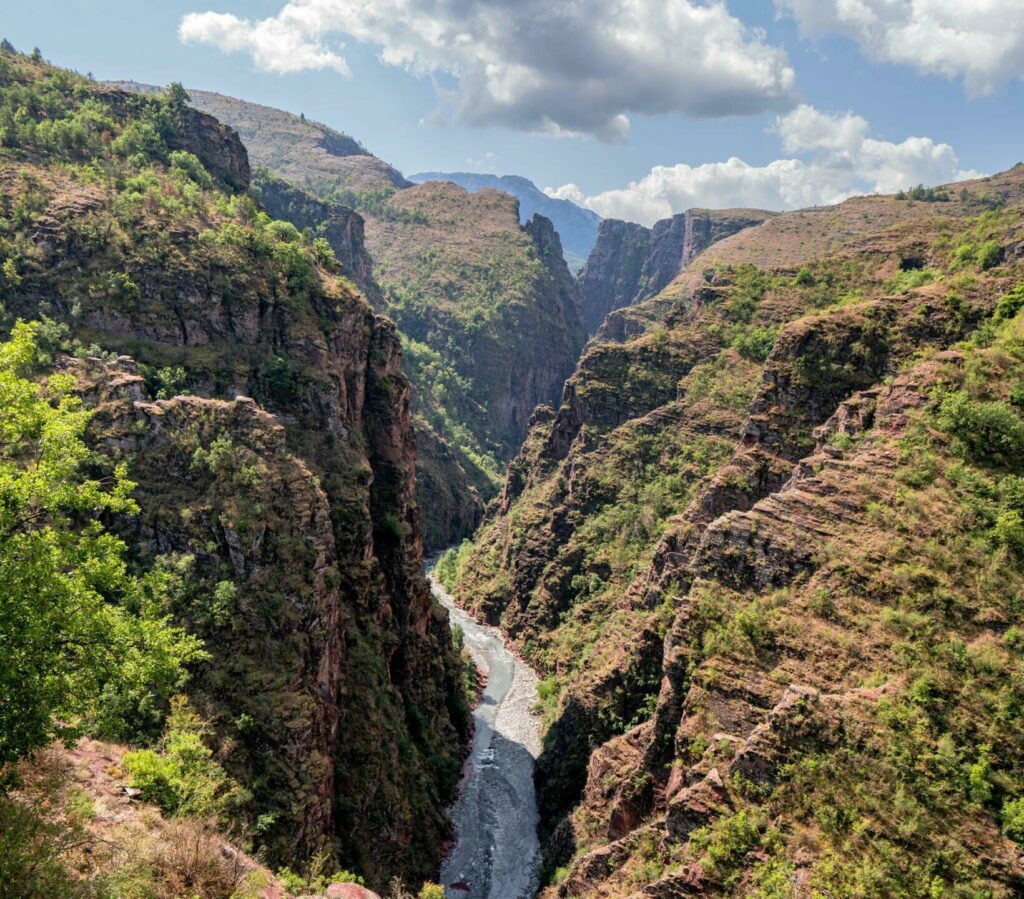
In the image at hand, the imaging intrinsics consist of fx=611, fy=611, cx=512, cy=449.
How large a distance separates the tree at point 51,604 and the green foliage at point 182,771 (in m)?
5.88

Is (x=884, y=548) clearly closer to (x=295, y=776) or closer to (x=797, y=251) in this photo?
(x=295, y=776)

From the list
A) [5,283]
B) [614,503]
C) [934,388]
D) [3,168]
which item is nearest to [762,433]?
[934,388]

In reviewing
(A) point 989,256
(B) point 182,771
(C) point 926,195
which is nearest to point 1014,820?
(B) point 182,771

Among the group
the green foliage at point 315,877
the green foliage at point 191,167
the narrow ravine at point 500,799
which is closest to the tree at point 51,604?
the green foliage at point 315,877

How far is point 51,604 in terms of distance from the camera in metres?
15.0

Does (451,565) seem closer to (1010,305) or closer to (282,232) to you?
(282,232)

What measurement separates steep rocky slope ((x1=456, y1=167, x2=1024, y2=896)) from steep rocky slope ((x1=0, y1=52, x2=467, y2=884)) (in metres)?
15.8

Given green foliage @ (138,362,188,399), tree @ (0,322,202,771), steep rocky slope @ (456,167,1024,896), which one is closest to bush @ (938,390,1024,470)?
steep rocky slope @ (456,167,1024,896)

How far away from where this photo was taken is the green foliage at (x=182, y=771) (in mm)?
21859

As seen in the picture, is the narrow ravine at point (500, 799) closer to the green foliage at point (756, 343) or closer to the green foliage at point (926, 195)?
the green foliage at point (756, 343)

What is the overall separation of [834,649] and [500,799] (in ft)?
126

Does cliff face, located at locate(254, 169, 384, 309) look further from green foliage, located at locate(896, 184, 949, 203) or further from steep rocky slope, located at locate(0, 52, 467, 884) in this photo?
green foliage, located at locate(896, 184, 949, 203)

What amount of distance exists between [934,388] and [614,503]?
158 feet

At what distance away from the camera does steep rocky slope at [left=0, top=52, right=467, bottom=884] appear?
117 ft
